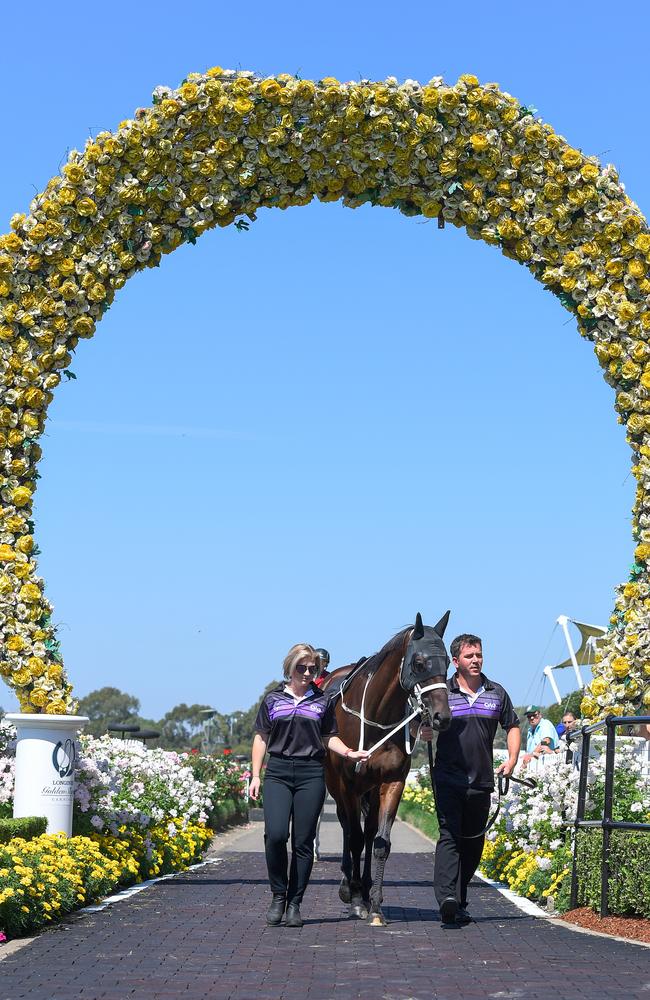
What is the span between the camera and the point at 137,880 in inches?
538

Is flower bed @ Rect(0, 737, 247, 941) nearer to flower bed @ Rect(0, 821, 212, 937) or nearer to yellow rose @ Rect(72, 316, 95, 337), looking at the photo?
flower bed @ Rect(0, 821, 212, 937)

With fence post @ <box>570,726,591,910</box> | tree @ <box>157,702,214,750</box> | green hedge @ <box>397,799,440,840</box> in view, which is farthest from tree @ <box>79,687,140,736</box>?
fence post @ <box>570,726,591,910</box>

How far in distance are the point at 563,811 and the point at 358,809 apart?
2347 mm

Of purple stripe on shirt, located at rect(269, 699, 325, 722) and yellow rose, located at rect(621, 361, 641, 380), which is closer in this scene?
purple stripe on shirt, located at rect(269, 699, 325, 722)

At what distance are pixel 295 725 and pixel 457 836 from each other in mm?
1489

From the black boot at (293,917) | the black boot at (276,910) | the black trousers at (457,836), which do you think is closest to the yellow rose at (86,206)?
the black trousers at (457,836)

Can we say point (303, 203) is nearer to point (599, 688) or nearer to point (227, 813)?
point (599, 688)

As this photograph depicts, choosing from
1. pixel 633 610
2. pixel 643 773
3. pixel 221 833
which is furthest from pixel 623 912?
pixel 221 833

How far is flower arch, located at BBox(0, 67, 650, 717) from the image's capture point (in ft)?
44.1

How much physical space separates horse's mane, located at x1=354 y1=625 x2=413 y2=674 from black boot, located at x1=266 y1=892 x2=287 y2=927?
1759 mm

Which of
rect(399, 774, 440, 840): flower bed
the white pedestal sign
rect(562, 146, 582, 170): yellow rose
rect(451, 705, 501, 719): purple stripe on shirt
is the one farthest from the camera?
rect(399, 774, 440, 840): flower bed

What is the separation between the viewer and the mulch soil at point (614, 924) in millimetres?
9797

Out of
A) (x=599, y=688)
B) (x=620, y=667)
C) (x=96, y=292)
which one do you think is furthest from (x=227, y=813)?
(x=96, y=292)

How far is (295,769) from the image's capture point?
10.3 m
